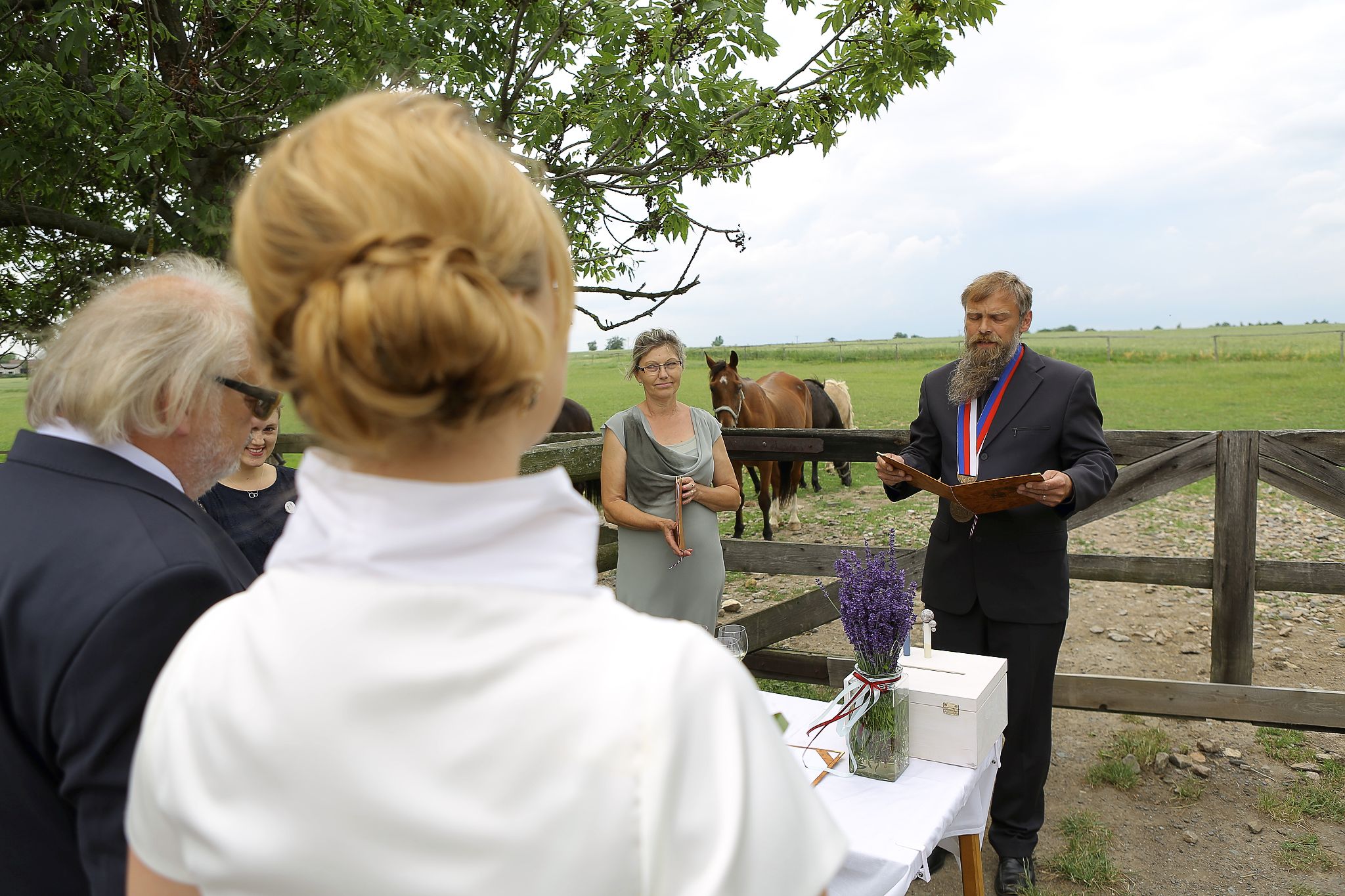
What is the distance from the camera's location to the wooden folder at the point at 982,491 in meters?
3.23

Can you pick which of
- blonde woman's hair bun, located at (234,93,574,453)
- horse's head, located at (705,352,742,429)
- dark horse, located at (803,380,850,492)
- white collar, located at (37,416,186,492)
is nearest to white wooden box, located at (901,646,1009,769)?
white collar, located at (37,416,186,492)

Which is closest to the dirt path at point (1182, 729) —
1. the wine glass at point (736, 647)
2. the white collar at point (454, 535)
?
the wine glass at point (736, 647)

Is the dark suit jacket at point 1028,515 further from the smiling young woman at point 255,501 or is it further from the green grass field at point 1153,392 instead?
the green grass field at point 1153,392

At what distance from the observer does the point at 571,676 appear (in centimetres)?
68

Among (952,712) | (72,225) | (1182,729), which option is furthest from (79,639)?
(1182,729)

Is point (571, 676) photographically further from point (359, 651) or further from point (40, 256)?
point (40, 256)

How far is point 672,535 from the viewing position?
4.29 m

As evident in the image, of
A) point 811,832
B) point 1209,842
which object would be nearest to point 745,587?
point 1209,842

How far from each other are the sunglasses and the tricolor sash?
279cm

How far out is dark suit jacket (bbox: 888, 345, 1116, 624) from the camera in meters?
3.48

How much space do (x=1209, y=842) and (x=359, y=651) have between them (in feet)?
14.3

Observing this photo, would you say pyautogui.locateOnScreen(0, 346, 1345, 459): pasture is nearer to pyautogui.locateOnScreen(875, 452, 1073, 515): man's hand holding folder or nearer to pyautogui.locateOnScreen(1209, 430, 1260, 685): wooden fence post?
pyautogui.locateOnScreen(875, 452, 1073, 515): man's hand holding folder

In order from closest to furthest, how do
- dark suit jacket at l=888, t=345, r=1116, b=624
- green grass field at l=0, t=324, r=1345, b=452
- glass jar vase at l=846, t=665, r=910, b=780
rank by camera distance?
glass jar vase at l=846, t=665, r=910, b=780, dark suit jacket at l=888, t=345, r=1116, b=624, green grass field at l=0, t=324, r=1345, b=452

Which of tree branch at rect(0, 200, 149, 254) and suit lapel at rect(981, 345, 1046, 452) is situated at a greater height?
tree branch at rect(0, 200, 149, 254)
